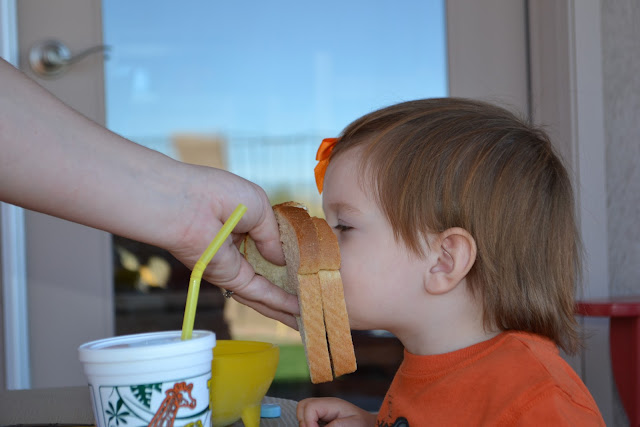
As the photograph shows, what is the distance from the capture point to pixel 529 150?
3.15 feet

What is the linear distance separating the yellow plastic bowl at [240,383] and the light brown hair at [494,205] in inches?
11.0

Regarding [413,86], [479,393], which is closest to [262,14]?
[413,86]

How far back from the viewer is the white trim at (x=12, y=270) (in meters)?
1.93

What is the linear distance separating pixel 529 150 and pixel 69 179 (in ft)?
2.15

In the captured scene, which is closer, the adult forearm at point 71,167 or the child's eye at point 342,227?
the adult forearm at point 71,167

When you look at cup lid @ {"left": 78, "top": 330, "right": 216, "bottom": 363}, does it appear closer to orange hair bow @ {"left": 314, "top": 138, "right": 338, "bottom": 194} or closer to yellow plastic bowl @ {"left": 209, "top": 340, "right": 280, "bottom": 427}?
yellow plastic bowl @ {"left": 209, "top": 340, "right": 280, "bottom": 427}

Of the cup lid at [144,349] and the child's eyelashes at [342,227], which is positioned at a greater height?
the child's eyelashes at [342,227]

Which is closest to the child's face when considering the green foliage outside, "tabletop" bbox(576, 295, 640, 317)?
"tabletop" bbox(576, 295, 640, 317)

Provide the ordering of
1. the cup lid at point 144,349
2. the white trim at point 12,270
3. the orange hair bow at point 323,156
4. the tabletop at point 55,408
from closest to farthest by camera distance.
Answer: the cup lid at point 144,349 < the tabletop at point 55,408 < the orange hair bow at point 323,156 < the white trim at point 12,270

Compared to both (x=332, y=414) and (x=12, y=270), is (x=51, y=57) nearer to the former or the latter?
(x=12, y=270)

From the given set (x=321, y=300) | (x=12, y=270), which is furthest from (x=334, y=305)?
(x=12, y=270)

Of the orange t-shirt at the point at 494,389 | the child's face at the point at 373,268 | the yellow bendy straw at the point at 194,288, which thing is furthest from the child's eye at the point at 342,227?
the yellow bendy straw at the point at 194,288

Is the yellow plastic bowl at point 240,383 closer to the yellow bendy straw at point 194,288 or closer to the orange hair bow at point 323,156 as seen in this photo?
the yellow bendy straw at point 194,288

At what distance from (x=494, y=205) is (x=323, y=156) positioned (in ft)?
0.96
